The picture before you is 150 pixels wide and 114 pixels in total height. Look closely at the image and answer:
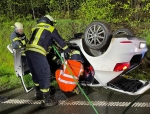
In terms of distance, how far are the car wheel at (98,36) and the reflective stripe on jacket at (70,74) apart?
0.48 meters

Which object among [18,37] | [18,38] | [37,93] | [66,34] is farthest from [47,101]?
[66,34]

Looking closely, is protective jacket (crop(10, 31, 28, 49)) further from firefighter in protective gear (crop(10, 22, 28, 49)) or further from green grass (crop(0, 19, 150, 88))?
green grass (crop(0, 19, 150, 88))

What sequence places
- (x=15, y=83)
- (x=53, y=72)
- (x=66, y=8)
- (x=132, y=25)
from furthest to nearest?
(x=66, y=8) < (x=132, y=25) < (x=15, y=83) < (x=53, y=72)

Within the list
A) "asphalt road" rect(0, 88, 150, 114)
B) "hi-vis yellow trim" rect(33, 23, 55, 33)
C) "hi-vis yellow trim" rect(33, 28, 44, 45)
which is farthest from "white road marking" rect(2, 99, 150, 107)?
"hi-vis yellow trim" rect(33, 23, 55, 33)

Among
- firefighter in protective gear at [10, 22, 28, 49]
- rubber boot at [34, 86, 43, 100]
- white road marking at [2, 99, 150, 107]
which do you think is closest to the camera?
white road marking at [2, 99, 150, 107]

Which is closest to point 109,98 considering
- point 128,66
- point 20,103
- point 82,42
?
point 128,66

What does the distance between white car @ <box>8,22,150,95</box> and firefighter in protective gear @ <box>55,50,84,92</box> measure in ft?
0.47

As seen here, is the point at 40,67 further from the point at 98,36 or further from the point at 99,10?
the point at 99,10

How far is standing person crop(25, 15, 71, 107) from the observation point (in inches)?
174

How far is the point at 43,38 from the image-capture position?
4.42 m

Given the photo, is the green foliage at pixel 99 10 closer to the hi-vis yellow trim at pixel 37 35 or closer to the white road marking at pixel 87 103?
the hi-vis yellow trim at pixel 37 35

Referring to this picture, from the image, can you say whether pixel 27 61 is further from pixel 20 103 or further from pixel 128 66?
pixel 128 66

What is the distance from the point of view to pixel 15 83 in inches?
227

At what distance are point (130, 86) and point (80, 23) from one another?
3.71 m
